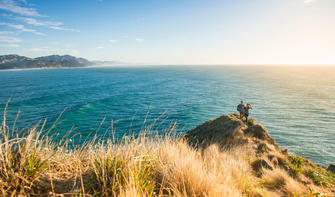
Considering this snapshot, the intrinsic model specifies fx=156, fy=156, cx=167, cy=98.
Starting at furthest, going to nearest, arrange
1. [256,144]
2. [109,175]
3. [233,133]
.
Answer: [233,133]
[256,144]
[109,175]

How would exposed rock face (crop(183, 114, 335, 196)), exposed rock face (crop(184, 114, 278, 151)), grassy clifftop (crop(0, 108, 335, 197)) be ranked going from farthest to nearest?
1. exposed rock face (crop(184, 114, 278, 151))
2. exposed rock face (crop(183, 114, 335, 196))
3. grassy clifftop (crop(0, 108, 335, 197))

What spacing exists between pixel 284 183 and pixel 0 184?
22.3ft

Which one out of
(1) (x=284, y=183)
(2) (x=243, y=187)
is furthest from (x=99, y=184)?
(1) (x=284, y=183)

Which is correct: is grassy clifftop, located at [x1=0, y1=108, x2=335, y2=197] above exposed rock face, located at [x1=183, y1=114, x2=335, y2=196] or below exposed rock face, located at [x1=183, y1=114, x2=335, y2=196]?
above

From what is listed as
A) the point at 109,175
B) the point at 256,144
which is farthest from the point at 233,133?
the point at 109,175

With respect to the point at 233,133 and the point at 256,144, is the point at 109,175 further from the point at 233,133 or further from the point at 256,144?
the point at 233,133

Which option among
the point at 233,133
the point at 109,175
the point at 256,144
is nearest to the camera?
the point at 109,175

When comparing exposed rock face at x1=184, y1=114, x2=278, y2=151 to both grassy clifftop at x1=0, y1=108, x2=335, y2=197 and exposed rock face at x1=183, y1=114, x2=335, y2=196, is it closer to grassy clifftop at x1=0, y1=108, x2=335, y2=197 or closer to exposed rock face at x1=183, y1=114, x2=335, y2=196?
exposed rock face at x1=183, y1=114, x2=335, y2=196

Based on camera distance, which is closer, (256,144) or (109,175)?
(109,175)

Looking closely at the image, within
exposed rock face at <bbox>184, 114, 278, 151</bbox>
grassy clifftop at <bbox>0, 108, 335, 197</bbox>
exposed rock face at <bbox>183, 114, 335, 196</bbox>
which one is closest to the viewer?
grassy clifftop at <bbox>0, 108, 335, 197</bbox>

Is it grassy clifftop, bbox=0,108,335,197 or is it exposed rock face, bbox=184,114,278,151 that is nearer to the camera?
grassy clifftop, bbox=0,108,335,197

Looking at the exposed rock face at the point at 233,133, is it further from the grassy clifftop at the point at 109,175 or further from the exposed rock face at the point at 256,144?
the grassy clifftop at the point at 109,175

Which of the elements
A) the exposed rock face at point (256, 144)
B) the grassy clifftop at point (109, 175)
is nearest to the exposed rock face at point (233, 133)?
the exposed rock face at point (256, 144)

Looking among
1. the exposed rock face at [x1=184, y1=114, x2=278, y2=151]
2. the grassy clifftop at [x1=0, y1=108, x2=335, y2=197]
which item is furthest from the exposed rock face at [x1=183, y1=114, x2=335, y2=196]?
the grassy clifftop at [x1=0, y1=108, x2=335, y2=197]
